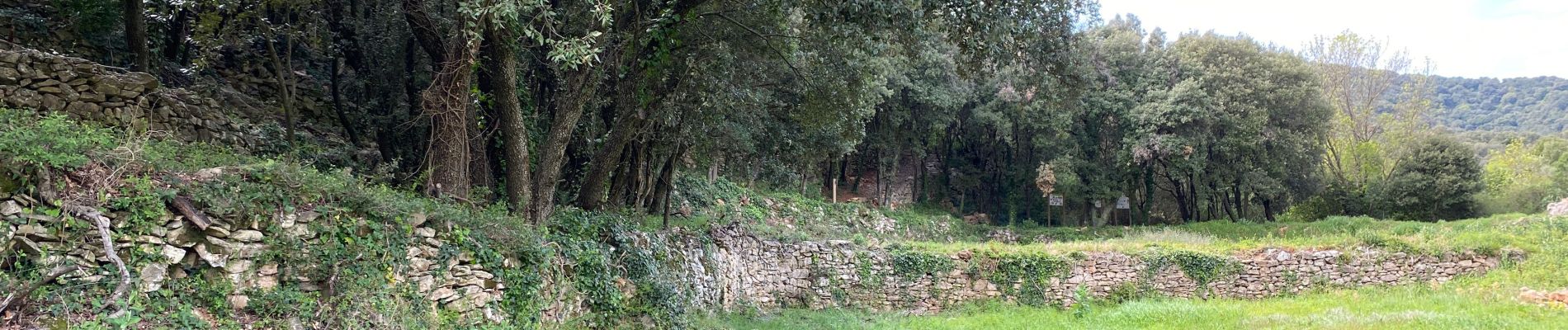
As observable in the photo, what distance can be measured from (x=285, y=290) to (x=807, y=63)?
8.18m

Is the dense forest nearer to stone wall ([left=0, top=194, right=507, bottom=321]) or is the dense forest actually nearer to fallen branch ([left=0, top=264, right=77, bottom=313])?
stone wall ([left=0, top=194, right=507, bottom=321])

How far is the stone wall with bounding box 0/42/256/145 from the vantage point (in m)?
6.92

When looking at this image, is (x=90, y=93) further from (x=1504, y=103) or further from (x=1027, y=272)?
(x=1504, y=103)

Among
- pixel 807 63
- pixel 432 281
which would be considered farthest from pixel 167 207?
pixel 807 63

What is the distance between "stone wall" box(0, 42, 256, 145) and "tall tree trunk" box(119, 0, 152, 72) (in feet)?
5.02

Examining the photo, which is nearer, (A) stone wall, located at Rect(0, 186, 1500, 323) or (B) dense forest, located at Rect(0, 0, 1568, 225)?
(B) dense forest, located at Rect(0, 0, 1568, 225)

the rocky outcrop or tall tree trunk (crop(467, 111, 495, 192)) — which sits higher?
tall tree trunk (crop(467, 111, 495, 192))

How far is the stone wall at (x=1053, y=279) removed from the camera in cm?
1535

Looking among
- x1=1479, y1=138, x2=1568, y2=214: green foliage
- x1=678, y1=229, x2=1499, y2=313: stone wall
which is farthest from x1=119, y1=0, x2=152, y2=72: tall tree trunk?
x1=1479, y1=138, x2=1568, y2=214: green foliage

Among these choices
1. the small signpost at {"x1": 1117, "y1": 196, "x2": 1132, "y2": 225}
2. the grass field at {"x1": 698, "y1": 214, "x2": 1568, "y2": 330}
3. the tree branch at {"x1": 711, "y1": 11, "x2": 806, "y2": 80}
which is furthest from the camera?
the small signpost at {"x1": 1117, "y1": 196, "x2": 1132, "y2": 225}

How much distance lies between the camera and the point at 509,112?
8695mm

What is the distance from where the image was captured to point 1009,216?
1389 inches

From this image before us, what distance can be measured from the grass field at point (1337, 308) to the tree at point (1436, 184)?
12.2m

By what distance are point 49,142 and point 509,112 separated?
A: 4032 mm
